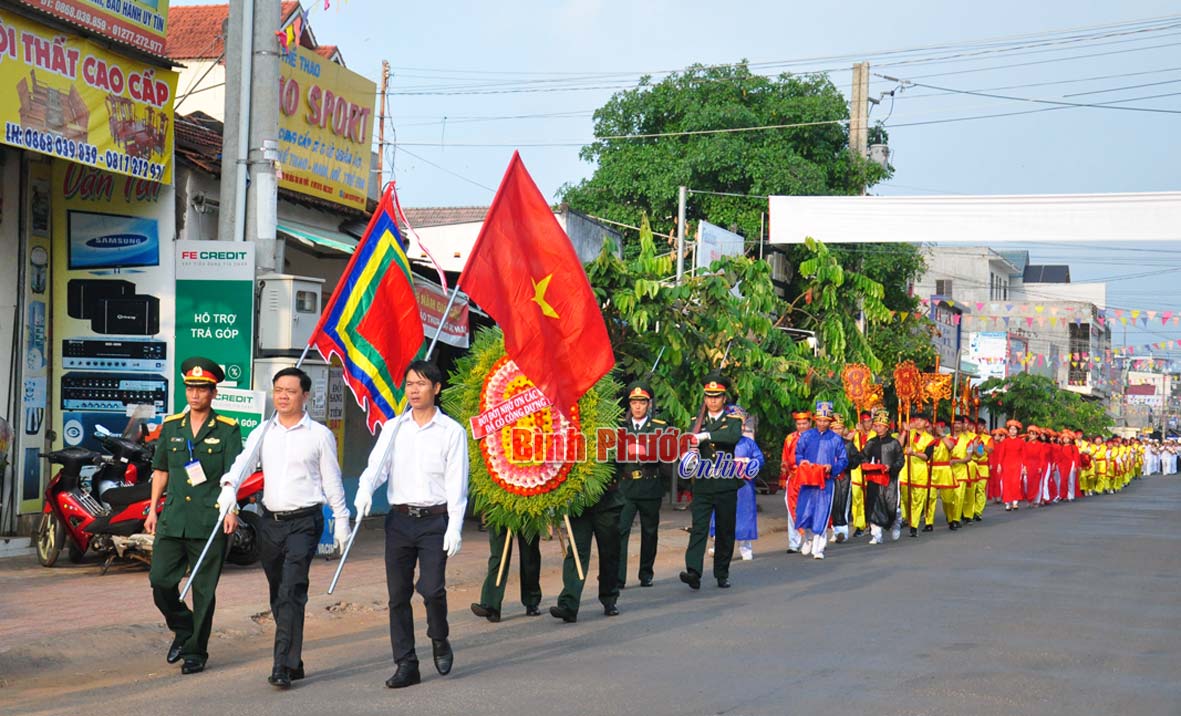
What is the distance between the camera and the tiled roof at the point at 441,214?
33.5 m

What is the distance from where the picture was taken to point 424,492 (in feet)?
25.7

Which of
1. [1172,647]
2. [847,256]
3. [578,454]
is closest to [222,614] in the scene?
[578,454]

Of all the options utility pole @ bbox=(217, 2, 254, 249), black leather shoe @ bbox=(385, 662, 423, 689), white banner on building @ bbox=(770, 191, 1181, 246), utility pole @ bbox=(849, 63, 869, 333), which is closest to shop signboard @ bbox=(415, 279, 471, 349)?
utility pole @ bbox=(217, 2, 254, 249)

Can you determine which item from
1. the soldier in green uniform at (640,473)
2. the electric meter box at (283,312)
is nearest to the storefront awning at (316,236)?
the electric meter box at (283,312)

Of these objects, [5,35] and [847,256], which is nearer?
[5,35]

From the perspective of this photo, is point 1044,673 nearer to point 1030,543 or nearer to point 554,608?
point 554,608

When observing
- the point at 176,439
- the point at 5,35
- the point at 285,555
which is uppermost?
the point at 5,35

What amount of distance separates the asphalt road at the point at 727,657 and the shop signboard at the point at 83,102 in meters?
4.11

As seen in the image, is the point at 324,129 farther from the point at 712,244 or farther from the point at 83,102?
the point at 712,244

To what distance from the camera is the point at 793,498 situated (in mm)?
16984

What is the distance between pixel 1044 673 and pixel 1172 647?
182 cm

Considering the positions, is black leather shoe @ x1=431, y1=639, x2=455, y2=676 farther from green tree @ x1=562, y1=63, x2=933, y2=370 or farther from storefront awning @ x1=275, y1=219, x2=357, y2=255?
green tree @ x1=562, y1=63, x2=933, y2=370

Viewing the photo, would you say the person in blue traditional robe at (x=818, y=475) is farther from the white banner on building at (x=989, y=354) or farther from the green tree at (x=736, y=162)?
the white banner on building at (x=989, y=354)

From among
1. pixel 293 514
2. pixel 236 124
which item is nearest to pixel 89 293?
pixel 236 124
